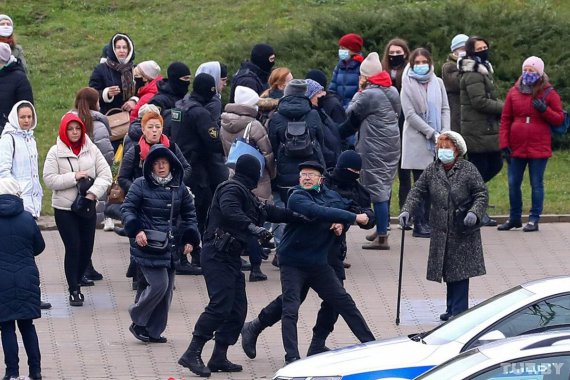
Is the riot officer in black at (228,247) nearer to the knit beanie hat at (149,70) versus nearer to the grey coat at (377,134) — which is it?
the grey coat at (377,134)

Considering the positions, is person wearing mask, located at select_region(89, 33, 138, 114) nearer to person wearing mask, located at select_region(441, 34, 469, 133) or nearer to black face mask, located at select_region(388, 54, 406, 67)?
black face mask, located at select_region(388, 54, 406, 67)

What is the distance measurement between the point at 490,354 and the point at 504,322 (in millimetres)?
1731

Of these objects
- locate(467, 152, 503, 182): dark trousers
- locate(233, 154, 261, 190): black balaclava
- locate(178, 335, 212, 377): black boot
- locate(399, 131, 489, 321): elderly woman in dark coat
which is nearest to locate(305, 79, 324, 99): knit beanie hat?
locate(399, 131, 489, 321): elderly woman in dark coat

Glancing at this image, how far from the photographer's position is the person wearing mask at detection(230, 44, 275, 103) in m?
15.9

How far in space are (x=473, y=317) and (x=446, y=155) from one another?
3380 millimetres

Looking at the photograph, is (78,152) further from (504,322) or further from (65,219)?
(504,322)

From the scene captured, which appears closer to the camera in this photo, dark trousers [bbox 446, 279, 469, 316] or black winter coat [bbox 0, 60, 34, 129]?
dark trousers [bbox 446, 279, 469, 316]

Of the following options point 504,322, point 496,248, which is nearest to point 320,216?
point 504,322

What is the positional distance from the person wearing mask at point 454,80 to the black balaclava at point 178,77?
11.8ft

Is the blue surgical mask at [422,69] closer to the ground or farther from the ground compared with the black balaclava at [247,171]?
closer to the ground

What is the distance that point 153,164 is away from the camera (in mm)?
12305

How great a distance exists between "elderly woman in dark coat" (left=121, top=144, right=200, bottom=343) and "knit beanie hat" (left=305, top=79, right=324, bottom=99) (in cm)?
280

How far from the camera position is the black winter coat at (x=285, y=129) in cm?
1424

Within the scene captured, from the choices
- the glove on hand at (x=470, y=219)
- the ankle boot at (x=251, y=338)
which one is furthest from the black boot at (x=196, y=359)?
the glove on hand at (x=470, y=219)
